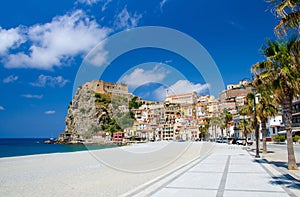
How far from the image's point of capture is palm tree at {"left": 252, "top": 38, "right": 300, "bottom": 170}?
33.9 feet

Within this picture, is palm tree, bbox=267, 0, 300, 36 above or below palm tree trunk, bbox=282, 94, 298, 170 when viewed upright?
above

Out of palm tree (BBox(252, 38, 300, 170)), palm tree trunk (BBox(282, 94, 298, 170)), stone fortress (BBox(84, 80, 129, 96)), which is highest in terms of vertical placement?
stone fortress (BBox(84, 80, 129, 96))

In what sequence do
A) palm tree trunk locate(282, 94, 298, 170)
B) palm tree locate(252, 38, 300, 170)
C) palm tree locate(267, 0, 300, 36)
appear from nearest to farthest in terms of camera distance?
palm tree locate(267, 0, 300, 36), palm tree locate(252, 38, 300, 170), palm tree trunk locate(282, 94, 298, 170)

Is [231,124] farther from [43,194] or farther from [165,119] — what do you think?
[43,194]

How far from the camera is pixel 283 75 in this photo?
1048cm

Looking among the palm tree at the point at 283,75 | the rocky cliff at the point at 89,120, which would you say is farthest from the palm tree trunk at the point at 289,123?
the rocky cliff at the point at 89,120

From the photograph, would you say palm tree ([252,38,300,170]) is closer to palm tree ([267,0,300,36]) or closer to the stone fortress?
palm tree ([267,0,300,36])

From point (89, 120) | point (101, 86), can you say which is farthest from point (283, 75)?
point (89, 120)

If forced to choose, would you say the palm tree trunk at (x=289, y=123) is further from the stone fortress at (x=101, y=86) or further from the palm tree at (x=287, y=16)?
the stone fortress at (x=101, y=86)

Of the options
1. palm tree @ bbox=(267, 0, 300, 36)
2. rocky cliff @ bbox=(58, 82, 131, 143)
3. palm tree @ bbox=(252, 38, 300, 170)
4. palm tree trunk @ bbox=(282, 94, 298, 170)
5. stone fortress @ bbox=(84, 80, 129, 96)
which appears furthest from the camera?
rocky cliff @ bbox=(58, 82, 131, 143)

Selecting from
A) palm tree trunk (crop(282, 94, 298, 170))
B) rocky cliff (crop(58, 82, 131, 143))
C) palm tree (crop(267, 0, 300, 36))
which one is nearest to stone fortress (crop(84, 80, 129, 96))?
rocky cliff (crop(58, 82, 131, 143))

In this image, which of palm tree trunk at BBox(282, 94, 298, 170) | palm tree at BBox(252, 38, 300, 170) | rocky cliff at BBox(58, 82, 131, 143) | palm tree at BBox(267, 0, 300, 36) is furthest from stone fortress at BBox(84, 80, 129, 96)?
palm tree at BBox(267, 0, 300, 36)

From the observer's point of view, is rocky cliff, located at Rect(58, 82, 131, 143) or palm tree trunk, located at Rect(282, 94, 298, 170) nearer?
palm tree trunk, located at Rect(282, 94, 298, 170)

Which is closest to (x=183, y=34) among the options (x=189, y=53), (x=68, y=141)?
(x=189, y=53)
